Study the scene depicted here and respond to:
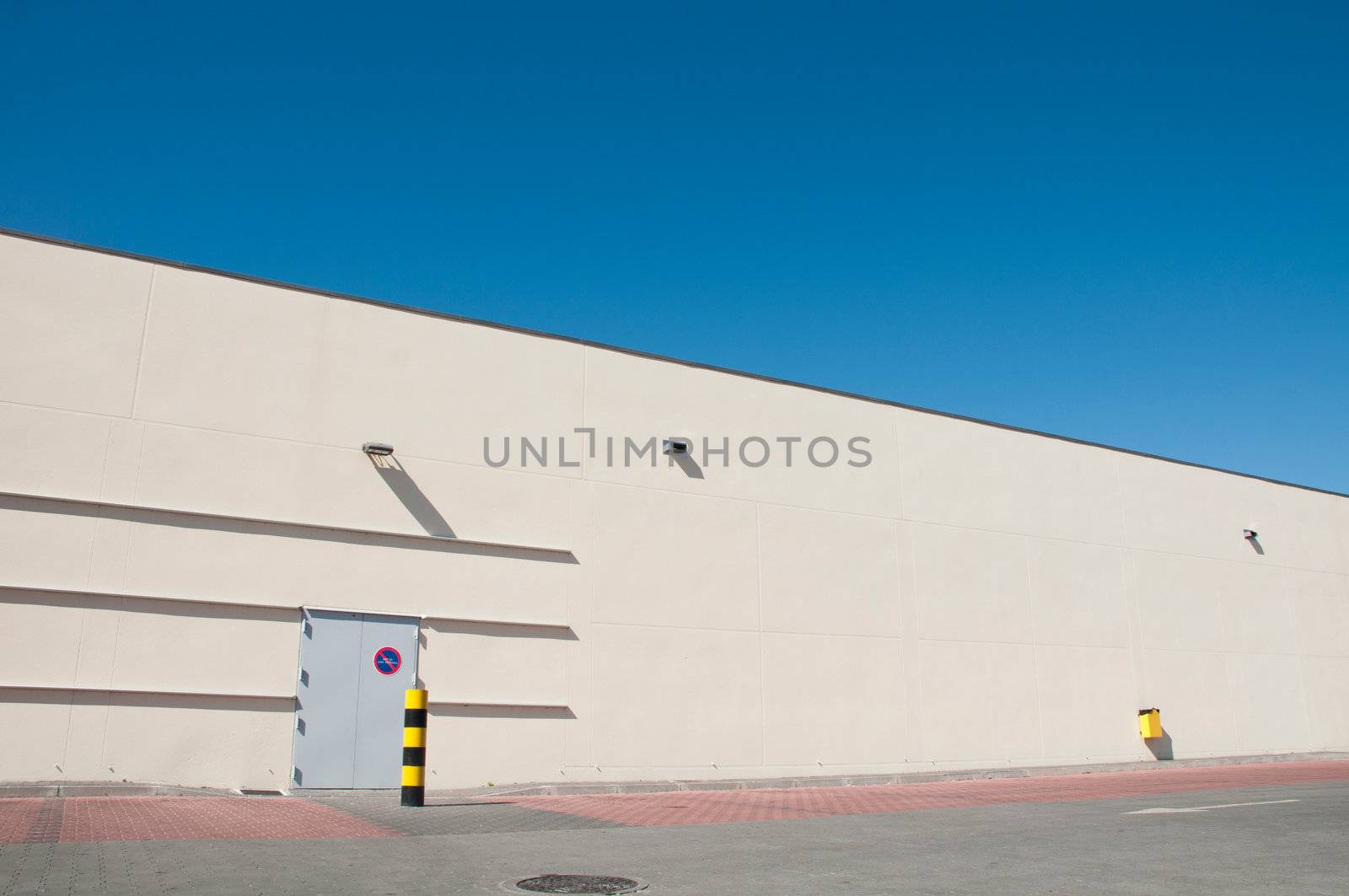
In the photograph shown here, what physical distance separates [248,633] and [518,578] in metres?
3.60

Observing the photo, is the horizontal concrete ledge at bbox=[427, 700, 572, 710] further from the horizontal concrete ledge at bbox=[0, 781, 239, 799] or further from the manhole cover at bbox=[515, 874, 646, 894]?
the manhole cover at bbox=[515, 874, 646, 894]

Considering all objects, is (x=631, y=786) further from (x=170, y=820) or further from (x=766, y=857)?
(x=766, y=857)

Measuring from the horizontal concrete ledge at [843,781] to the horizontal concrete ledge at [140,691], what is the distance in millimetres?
2365

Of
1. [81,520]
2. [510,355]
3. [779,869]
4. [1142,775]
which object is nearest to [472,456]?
[510,355]

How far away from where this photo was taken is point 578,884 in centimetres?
562

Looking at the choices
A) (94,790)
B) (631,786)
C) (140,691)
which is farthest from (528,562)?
(94,790)

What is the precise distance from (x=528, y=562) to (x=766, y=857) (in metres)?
8.36

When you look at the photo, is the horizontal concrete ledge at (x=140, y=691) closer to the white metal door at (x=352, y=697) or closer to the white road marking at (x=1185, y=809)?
the white metal door at (x=352, y=697)

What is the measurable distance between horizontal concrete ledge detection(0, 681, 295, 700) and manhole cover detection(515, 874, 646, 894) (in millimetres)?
7906

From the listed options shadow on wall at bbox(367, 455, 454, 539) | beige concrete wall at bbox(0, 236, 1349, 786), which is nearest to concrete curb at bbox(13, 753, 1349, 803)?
beige concrete wall at bbox(0, 236, 1349, 786)

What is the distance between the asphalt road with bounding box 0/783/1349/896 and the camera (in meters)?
5.53

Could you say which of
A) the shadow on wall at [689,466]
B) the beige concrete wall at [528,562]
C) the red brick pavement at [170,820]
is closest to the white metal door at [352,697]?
the beige concrete wall at [528,562]

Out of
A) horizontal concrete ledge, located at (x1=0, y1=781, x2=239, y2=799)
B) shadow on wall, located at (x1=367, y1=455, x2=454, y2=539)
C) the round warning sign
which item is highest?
shadow on wall, located at (x1=367, y1=455, x2=454, y2=539)

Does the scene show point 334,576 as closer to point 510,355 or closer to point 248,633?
point 248,633
